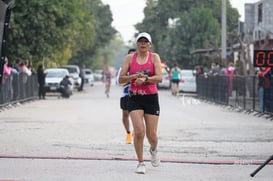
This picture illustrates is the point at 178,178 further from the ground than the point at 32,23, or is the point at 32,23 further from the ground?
the point at 32,23

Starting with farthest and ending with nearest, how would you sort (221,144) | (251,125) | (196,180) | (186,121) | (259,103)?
(259,103)
(186,121)
(251,125)
(221,144)
(196,180)

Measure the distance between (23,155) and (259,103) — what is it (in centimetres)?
1246

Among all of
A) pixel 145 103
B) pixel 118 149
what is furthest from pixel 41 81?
pixel 145 103

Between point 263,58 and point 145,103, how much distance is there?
2895 millimetres

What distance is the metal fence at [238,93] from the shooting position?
2206 cm

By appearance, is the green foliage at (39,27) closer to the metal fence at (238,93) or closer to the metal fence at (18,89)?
the metal fence at (18,89)

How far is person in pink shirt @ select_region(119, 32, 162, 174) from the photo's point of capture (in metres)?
9.98

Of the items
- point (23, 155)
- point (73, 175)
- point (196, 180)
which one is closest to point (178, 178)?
point (196, 180)

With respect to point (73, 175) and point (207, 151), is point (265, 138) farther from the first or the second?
point (73, 175)

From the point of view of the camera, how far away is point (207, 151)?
12984 millimetres

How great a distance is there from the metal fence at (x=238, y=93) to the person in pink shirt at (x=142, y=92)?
11634 mm

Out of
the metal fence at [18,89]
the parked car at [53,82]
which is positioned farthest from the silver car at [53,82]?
the metal fence at [18,89]

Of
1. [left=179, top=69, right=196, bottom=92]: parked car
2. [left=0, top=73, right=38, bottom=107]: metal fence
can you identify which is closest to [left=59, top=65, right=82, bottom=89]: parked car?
[left=179, top=69, right=196, bottom=92]: parked car

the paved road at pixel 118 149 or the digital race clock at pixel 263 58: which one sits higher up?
Answer: the digital race clock at pixel 263 58
